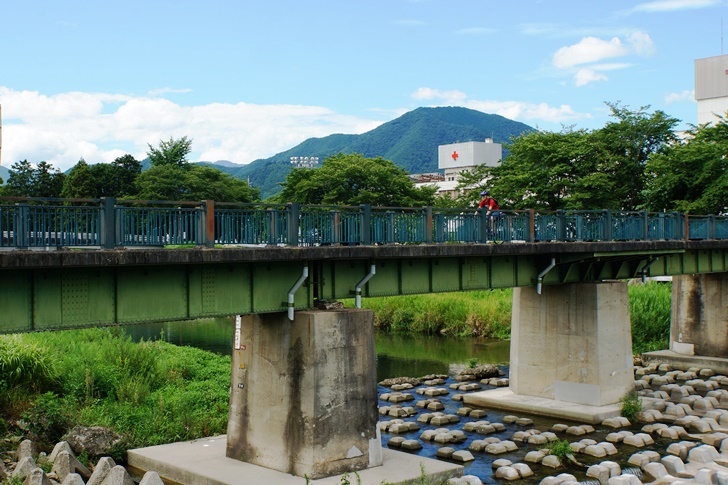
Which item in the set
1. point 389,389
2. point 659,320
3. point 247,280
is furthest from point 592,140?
point 247,280

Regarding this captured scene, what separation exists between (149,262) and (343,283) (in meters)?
5.51

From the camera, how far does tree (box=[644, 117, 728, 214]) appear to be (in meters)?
48.5

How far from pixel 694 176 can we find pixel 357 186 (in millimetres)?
27415

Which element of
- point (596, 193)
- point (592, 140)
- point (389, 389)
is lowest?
point (389, 389)

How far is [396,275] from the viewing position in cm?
2011

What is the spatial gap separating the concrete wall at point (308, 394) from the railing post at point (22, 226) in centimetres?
588

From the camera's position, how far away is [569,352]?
86.8 feet

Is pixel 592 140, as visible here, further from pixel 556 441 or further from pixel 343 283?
pixel 343 283

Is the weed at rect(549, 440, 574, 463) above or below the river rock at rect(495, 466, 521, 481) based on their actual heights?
above

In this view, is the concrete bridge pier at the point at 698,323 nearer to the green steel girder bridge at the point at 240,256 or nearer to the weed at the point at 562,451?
the green steel girder bridge at the point at 240,256

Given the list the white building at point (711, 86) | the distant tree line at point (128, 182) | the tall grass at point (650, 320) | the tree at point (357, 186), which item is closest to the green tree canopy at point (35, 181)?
the distant tree line at point (128, 182)

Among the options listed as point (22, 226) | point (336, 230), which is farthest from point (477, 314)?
point (22, 226)

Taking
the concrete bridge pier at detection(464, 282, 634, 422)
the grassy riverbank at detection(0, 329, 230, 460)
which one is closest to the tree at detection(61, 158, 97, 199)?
the grassy riverbank at detection(0, 329, 230, 460)

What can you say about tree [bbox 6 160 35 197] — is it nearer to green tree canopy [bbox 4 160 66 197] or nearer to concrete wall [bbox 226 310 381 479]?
green tree canopy [bbox 4 160 66 197]
